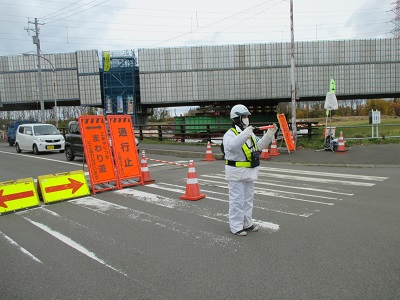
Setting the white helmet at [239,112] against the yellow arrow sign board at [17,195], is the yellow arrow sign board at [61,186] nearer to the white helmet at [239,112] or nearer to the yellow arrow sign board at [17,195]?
the yellow arrow sign board at [17,195]

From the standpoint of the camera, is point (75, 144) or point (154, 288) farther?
point (75, 144)

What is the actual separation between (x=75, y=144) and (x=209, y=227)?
12.1 m

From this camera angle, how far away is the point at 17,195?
762 cm

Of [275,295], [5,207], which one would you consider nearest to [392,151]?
[275,295]

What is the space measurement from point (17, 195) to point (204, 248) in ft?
16.2

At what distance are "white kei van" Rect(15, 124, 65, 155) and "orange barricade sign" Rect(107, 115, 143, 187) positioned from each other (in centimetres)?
1196

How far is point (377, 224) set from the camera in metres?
5.74

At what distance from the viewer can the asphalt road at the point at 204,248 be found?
12.2 feet

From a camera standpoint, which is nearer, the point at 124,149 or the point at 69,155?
the point at 124,149

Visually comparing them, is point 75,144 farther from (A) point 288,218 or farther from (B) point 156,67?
(B) point 156,67

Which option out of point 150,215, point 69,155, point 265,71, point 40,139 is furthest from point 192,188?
point 265,71

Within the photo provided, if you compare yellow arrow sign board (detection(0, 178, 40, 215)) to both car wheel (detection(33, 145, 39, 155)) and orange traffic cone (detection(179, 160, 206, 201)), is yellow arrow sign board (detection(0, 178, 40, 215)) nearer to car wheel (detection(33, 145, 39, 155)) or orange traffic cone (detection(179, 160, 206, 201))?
orange traffic cone (detection(179, 160, 206, 201))

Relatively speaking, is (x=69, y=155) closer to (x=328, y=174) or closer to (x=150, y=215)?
(x=150, y=215)

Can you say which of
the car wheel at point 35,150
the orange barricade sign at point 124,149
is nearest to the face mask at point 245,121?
the orange barricade sign at point 124,149
